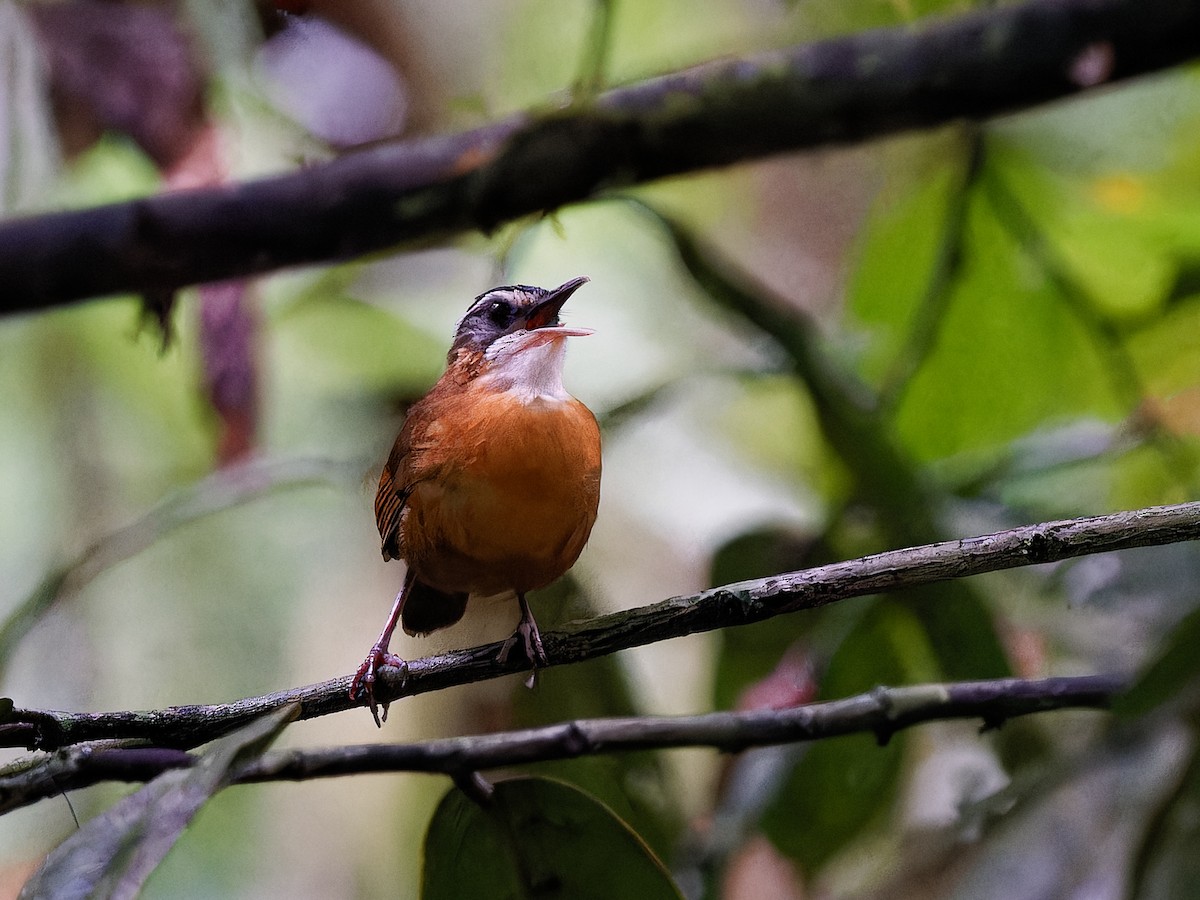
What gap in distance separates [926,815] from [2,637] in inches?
36.8

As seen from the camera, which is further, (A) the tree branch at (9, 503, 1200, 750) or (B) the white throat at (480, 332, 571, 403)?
(B) the white throat at (480, 332, 571, 403)

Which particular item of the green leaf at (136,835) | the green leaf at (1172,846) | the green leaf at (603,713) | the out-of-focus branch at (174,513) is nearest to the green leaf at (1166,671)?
the green leaf at (1172,846)

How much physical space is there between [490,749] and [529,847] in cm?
16

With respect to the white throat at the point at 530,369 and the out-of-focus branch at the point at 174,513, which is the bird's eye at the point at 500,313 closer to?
the white throat at the point at 530,369

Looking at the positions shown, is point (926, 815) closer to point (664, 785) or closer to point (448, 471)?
point (664, 785)

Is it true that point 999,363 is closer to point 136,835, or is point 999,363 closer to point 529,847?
point 529,847

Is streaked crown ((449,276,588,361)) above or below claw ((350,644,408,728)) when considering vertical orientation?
above

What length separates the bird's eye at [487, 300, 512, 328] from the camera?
0.93m

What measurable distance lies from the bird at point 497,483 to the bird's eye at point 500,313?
1.8 inches

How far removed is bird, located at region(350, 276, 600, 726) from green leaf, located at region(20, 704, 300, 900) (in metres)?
0.20

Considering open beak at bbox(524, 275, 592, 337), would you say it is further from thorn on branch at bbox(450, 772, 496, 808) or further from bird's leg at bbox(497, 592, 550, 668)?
thorn on branch at bbox(450, 772, 496, 808)

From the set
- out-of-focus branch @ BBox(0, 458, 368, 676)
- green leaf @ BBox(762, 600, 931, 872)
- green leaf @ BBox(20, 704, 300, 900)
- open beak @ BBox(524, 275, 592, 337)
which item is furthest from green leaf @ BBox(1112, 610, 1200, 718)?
out-of-focus branch @ BBox(0, 458, 368, 676)

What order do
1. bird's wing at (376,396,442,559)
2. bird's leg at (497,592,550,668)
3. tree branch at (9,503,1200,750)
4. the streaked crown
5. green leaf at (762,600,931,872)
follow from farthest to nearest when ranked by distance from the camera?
1. green leaf at (762,600,931,872)
2. the streaked crown
3. bird's wing at (376,396,442,559)
4. bird's leg at (497,592,550,668)
5. tree branch at (9,503,1200,750)

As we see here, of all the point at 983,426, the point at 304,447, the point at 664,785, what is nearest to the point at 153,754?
the point at 664,785
